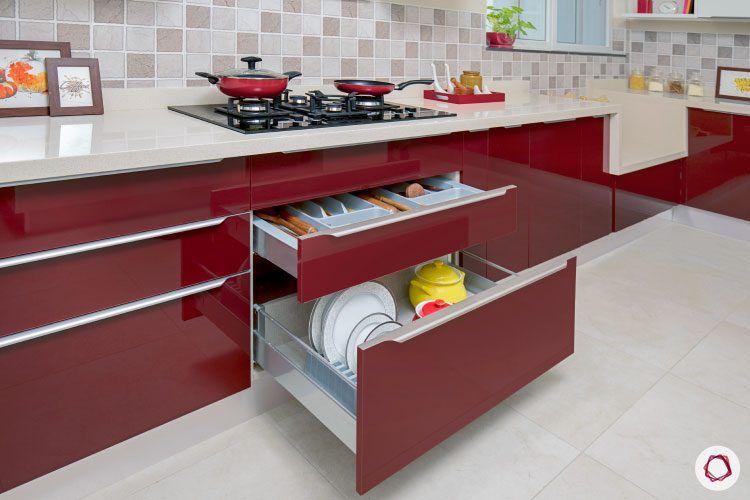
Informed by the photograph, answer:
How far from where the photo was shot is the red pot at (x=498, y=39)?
9.66ft

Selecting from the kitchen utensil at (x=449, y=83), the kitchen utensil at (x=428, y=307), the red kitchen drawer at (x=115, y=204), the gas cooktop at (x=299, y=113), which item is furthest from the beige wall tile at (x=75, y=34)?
the kitchen utensil at (x=449, y=83)

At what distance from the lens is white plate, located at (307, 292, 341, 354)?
61.6 inches

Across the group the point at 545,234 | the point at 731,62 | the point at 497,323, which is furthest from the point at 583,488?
the point at 731,62

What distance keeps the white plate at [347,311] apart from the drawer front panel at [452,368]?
0.35 metres

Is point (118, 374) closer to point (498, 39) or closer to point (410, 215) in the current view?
point (410, 215)

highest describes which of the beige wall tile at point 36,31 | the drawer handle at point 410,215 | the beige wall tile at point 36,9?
the beige wall tile at point 36,9

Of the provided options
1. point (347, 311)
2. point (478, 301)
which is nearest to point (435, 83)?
point (347, 311)

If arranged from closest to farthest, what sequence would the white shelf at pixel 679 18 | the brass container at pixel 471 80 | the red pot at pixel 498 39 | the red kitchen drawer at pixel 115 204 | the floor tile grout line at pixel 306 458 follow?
the red kitchen drawer at pixel 115 204 < the floor tile grout line at pixel 306 458 < the brass container at pixel 471 80 < the red pot at pixel 498 39 < the white shelf at pixel 679 18

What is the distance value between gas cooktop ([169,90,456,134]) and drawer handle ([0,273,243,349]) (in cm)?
40

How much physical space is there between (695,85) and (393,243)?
3.09 metres

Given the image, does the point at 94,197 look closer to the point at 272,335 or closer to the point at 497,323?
the point at 272,335

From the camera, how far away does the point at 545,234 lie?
244 cm

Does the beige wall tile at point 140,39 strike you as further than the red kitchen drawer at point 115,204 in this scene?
Yes

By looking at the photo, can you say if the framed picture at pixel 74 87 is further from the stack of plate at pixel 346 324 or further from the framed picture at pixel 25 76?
the stack of plate at pixel 346 324
